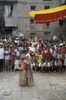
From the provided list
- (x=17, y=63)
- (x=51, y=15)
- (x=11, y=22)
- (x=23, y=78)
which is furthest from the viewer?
(x=11, y=22)

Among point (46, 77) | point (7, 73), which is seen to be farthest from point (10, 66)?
point (46, 77)

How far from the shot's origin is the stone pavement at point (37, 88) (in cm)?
1333

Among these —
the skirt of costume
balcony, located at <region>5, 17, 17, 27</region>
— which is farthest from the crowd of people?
balcony, located at <region>5, 17, 17, 27</region>

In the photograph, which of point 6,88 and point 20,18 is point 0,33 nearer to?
point 20,18

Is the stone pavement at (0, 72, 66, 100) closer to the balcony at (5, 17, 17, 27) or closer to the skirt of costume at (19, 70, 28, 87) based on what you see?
the skirt of costume at (19, 70, 28, 87)

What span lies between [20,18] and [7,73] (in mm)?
31814

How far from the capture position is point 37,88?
15.2m

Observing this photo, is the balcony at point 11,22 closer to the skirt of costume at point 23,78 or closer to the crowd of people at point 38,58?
the crowd of people at point 38,58

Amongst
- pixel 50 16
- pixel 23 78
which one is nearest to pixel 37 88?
pixel 23 78

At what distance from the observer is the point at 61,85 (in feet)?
52.2

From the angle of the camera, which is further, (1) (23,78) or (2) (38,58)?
(2) (38,58)

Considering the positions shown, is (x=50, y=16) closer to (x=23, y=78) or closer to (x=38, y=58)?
(x=23, y=78)

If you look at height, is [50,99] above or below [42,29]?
above

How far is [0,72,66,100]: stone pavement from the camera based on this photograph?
43.7 ft
